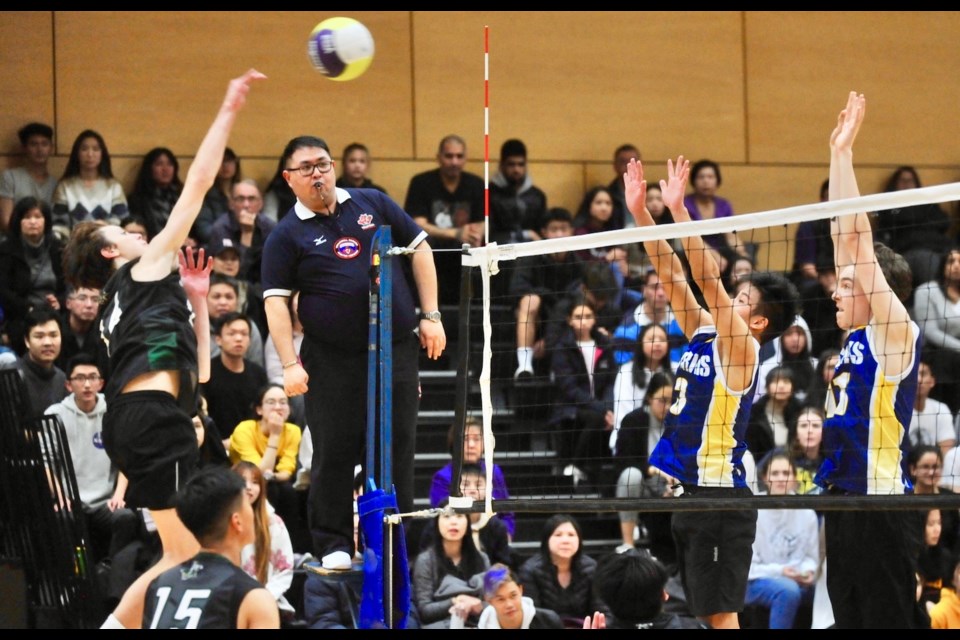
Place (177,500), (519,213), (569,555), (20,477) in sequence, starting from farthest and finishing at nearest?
1. (519,213)
2. (569,555)
3. (20,477)
4. (177,500)

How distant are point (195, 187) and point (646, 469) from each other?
5189 mm

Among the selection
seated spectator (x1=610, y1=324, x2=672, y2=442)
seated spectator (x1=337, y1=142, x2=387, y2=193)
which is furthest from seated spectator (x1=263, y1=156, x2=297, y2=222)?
seated spectator (x1=610, y1=324, x2=672, y2=442)

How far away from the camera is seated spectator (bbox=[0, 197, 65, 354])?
11.4 meters

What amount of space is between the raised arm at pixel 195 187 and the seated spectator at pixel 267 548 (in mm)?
2419

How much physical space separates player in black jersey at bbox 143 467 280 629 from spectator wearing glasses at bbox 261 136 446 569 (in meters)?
1.57

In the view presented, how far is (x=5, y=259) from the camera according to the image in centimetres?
1152

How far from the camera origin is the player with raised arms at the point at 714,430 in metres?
6.84

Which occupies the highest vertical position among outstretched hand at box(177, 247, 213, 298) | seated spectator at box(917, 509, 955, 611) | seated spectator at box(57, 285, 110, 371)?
outstretched hand at box(177, 247, 213, 298)

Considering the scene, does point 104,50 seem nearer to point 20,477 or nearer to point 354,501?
point 20,477

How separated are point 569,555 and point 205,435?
2.57m

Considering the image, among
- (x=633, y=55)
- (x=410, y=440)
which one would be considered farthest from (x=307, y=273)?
(x=633, y=55)

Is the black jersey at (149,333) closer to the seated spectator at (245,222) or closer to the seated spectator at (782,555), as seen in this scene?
the seated spectator at (782,555)

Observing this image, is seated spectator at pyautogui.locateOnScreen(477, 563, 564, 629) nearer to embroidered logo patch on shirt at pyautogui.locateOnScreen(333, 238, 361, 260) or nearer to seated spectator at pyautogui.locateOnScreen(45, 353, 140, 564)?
seated spectator at pyautogui.locateOnScreen(45, 353, 140, 564)

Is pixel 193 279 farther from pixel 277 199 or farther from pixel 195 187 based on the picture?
pixel 277 199
